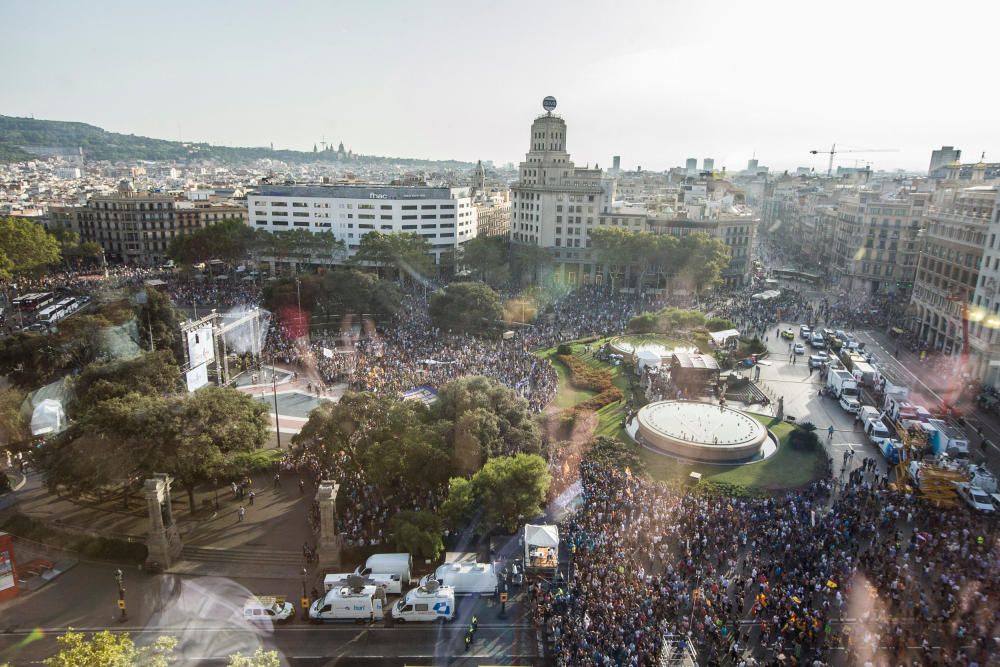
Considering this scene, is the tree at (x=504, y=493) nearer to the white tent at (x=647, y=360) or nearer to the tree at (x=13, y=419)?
the white tent at (x=647, y=360)

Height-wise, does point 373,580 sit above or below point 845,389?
below

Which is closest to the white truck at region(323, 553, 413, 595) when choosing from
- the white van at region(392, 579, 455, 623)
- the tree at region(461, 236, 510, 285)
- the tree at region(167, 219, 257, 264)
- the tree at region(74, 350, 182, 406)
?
the white van at region(392, 579, 455, 623)

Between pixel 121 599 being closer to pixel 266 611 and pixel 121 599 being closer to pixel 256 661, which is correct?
pixel 266 611

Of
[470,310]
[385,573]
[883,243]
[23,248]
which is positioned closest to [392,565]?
[385,573]

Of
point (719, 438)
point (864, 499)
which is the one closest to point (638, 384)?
point (719, 438)


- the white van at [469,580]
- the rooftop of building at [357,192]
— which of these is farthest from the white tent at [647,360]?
the rooftop of building at [357,192]

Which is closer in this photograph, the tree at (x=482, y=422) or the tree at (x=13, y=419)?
the tree at (x=482, y=422)

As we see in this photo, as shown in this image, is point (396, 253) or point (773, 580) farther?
point (396, 253)
